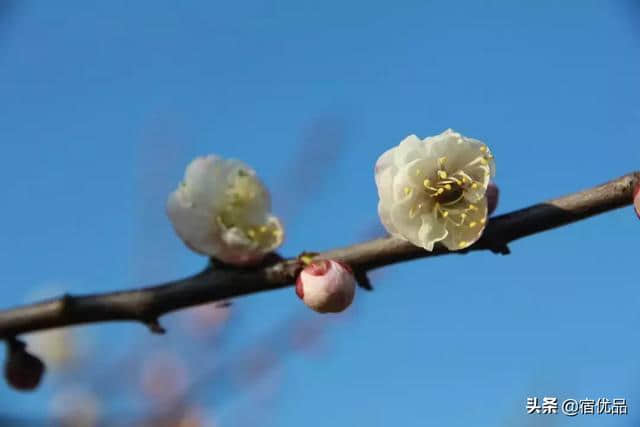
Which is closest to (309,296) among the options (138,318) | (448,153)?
(138,318)

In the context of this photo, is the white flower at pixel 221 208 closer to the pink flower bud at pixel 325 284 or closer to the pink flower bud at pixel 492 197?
the pink flower bud at pixel 325 284

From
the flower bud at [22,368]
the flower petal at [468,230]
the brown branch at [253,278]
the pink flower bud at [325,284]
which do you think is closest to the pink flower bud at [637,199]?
the brown branch at [253,278]

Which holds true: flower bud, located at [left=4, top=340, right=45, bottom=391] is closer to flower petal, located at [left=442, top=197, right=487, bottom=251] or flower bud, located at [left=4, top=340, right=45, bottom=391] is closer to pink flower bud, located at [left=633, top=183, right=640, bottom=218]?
flower petal, located at [left=442, top=197, right=487, bottom=251]

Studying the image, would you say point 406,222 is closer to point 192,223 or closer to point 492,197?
point 492,197

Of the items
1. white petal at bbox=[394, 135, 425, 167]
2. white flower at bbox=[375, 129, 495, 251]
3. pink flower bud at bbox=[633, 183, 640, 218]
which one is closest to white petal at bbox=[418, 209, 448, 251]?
white flower at bbox=[375, 129, 495, 251]

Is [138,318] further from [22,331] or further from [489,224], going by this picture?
[489,224]

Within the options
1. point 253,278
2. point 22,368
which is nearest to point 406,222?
point 253,278
